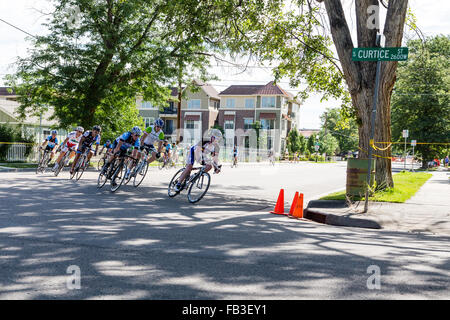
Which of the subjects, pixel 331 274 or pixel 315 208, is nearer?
pixel 331 274

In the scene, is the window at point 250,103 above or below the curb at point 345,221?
above

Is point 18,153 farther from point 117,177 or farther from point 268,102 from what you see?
point 268,102

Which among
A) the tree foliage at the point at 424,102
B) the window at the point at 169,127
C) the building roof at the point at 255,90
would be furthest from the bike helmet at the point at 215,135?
the window at the point at 169,127

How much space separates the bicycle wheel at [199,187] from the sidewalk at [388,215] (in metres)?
2.60

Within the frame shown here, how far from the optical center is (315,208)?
10742 mm

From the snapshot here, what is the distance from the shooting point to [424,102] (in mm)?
46781

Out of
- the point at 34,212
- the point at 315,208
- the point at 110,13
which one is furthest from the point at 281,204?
the point at 110,13

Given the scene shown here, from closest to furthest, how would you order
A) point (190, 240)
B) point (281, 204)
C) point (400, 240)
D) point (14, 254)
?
point (14, 254), point (190, 240), point (400, 240), point (281, 204)

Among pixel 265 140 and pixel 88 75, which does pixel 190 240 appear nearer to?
pixel 88 75

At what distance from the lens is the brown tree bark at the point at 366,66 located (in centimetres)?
1302

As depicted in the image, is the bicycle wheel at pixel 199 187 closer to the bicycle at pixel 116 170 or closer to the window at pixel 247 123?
the bicycle at pixel 116 170

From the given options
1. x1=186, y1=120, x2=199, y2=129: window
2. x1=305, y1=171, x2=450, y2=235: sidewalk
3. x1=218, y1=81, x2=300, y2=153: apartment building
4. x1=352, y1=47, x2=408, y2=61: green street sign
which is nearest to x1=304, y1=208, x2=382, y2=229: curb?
x1=305, y1=171, x2=450, y2=235: sidewalk

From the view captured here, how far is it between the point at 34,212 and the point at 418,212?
27.6 feet

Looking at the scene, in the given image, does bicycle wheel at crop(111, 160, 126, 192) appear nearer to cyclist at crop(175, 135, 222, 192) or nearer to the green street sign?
cyclist at crop(175, 135, 222, 192)
